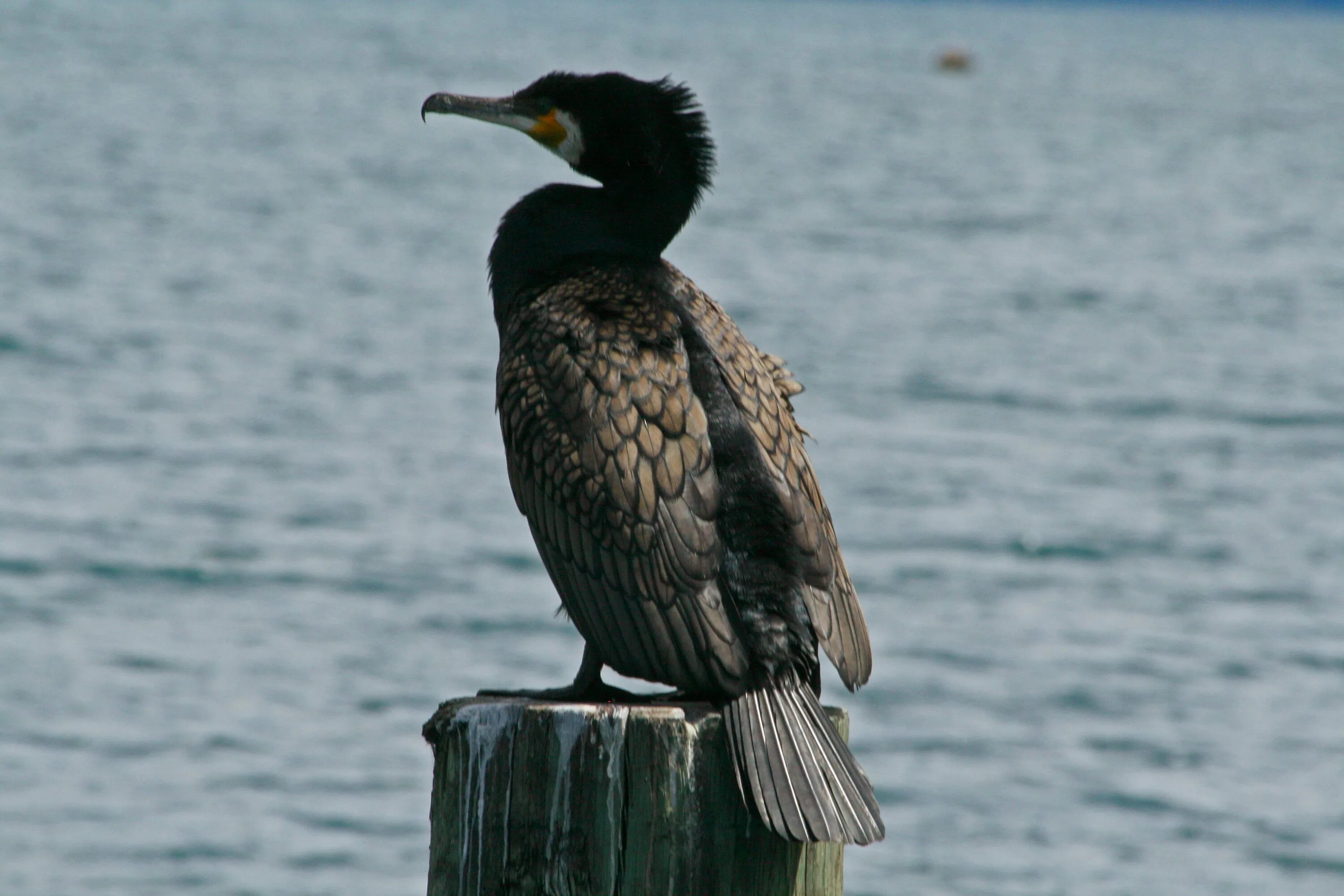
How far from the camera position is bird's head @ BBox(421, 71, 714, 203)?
462 centimetres

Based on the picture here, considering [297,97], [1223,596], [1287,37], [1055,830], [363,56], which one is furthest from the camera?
[1287,37]

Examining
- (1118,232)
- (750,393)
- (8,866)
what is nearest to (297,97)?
(1118,232)

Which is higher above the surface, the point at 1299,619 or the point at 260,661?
the point at 1299,619

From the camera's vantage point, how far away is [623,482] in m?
3.95

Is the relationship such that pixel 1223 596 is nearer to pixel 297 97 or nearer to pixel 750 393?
pixel 750 393

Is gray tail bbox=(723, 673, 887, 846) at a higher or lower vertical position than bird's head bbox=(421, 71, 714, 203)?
lower

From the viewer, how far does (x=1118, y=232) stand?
92.2 ft

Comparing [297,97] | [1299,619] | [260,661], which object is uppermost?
[297,97]

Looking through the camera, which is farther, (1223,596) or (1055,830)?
(1223,596)

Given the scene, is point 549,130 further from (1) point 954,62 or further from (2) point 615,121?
(1) point 954,62

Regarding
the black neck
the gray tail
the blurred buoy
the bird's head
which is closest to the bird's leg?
the gray tail

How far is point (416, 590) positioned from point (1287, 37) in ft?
411

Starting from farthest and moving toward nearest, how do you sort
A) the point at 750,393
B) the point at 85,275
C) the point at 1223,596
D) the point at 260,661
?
the point at 85,275 < the point at 1223,596 < the point at 260,661 < the point at 750,393

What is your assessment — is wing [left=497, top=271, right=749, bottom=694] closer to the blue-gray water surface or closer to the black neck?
the black neck
